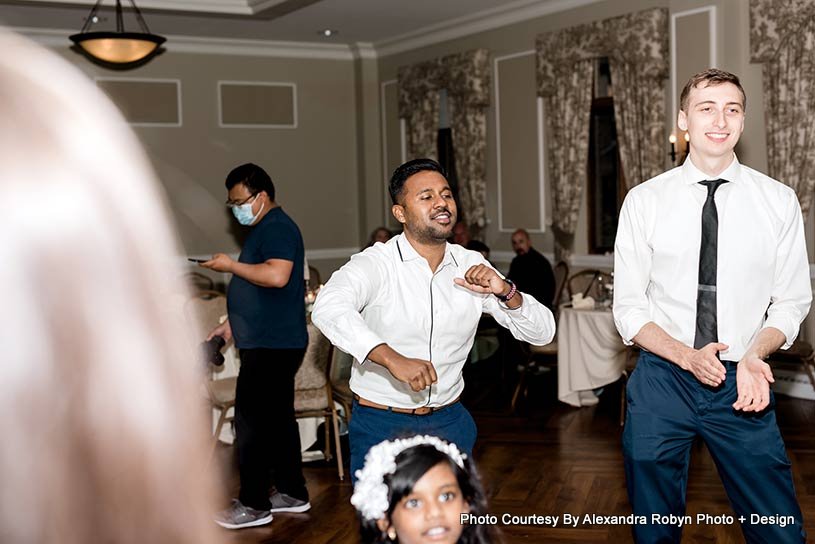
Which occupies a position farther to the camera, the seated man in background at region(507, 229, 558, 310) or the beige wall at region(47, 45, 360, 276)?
the beige wall at region(47, 45, 360, 276)

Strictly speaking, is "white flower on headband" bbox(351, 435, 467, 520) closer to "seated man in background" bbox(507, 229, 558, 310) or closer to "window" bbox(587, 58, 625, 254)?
"seated man in background" bbox(507, 229, 558, 310)

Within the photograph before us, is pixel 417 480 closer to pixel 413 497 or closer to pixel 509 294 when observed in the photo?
pixel 413 497

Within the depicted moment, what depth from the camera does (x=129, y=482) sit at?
19.6 inches

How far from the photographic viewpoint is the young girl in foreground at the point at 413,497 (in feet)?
5.72

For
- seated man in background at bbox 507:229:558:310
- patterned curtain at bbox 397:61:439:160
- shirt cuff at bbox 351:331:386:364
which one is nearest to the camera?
shirt cuff at bbox 351:331:386:364

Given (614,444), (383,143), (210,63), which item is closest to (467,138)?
(383,143)

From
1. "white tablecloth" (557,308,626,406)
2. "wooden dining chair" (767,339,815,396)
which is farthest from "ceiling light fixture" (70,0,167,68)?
"wooden dining chair" (767,339,815,396)

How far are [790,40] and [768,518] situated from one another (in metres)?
5.07

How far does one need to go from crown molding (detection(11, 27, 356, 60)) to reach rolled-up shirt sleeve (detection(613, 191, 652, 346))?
8.08 meters

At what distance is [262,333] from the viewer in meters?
4.21

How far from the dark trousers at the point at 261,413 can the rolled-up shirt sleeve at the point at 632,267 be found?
77.4 inches

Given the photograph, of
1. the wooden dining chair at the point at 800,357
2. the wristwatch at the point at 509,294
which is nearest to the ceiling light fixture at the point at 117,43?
the wooden dining chair at the point at 800,357

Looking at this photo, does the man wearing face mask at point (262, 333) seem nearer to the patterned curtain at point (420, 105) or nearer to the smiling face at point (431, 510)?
the smiling face at point (431, 510)

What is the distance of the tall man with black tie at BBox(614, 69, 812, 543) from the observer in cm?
255
